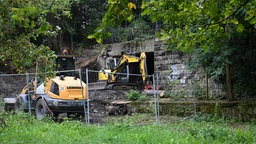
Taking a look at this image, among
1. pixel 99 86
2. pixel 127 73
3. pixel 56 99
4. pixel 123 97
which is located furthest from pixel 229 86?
pixel 99 86

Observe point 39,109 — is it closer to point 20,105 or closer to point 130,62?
point 20,105

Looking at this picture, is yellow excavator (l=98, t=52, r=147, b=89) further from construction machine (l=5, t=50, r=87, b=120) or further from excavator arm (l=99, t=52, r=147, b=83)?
construction machine (l=5, t=50, r=87, b=120)

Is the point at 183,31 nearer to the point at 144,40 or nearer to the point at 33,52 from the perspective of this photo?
the point at 33,52

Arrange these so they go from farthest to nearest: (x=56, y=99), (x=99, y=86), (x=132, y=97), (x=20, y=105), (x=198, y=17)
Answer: (x=99, y=86) → (x=132, y=97) → (x=20, y=105) → (x=56, y=99) → (x=198, y=17)

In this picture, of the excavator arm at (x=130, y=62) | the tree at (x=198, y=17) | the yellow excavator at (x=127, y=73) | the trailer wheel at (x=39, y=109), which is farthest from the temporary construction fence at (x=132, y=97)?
the tree at (x=198, y=17)

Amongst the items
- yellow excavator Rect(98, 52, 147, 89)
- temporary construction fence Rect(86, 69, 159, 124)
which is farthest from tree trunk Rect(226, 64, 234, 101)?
yellow excavator Rect(98, 52, 147, 89)

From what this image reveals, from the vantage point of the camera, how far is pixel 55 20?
22031 mm

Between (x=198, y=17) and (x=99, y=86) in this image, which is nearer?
(x=198, y=17)

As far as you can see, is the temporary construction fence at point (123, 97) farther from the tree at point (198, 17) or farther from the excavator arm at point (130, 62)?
the tree at point (198, 17)

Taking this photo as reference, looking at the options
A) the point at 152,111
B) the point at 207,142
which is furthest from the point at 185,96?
the point at 207,142

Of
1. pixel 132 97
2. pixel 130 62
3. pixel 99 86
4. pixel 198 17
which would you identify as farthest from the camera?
pixel 99 86

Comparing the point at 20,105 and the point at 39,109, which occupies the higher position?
the point at 20,105

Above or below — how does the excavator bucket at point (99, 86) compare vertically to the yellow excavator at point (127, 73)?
below

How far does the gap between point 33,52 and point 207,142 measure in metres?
4.87
